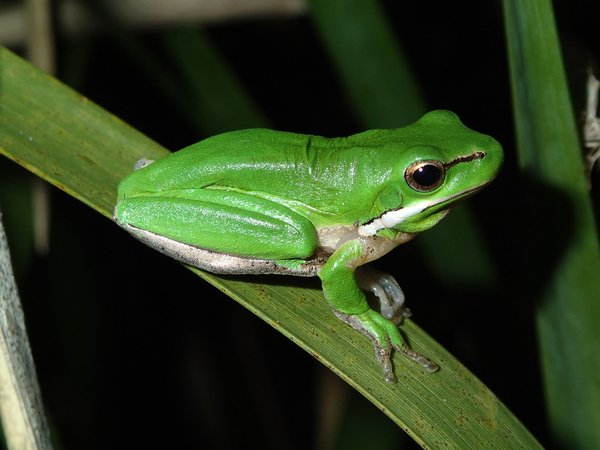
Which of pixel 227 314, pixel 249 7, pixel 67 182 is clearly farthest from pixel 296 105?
pixel 67 182

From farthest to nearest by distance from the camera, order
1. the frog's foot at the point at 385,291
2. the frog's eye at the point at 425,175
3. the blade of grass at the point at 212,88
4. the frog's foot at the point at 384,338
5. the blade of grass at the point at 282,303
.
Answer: the blade of grass at the point at 212,88 < the frog's foot at the point at 385,291 < the frog's eye at the point at 425,175 < the frog's foot at the point at 384,338 < the blade of grass at the point at 282,303

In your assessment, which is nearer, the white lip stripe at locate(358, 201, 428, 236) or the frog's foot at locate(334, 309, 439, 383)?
the frog's foot at locate(334, 309, 439, 383)

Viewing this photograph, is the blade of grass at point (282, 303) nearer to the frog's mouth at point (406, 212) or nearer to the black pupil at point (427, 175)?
the frog's mouth at point (406, 212)

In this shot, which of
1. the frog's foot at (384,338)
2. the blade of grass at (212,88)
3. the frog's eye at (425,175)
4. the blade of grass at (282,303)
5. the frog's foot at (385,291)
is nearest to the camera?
the blade of grass at (282,303)

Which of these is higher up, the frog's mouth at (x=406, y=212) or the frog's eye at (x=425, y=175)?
the frog's eye at (x=425, y=175)

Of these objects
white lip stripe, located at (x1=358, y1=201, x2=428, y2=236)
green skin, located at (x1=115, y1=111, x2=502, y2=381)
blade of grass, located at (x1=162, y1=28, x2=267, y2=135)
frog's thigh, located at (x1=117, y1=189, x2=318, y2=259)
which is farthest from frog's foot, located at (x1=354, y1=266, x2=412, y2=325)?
blade of grass, located at (x1=162, y1=28, x2=267, y2=135)

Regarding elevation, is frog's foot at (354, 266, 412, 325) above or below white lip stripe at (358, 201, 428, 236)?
below

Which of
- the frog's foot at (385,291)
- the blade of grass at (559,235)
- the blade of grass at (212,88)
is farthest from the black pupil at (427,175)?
the blade of grass at (212,88)

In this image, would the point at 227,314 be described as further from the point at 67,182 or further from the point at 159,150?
the point at 67,182

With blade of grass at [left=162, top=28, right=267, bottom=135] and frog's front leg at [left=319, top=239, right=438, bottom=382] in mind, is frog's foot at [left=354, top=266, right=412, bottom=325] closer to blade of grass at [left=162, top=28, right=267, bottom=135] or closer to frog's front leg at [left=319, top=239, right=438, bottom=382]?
frog's front leg at [left=319, top=239, right=438, bottom=382]
